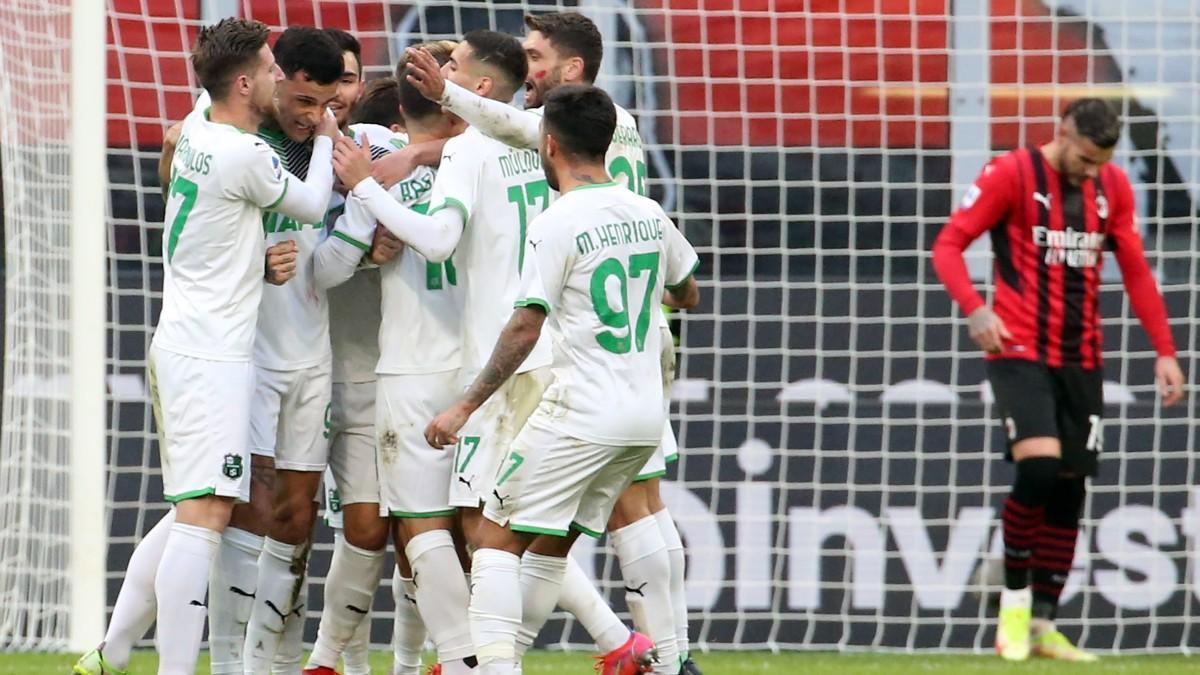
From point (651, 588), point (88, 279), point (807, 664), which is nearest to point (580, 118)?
point (651, 588)

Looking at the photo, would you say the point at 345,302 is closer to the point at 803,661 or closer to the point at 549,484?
the point at 549,484

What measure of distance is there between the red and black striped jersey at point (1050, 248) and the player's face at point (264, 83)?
273 centimetres

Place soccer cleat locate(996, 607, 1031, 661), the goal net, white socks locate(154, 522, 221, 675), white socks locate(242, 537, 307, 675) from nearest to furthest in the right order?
white socks locate(154, 522, 221, 675), white socks locate(242, 537, 307, 675), soccer cleat locate(996, 607, 1031, 661), the goal net

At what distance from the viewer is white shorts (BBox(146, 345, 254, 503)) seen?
4715mm

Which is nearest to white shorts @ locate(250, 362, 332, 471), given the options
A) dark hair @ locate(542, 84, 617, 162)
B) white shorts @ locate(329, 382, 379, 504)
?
white shorts @ locate(329, 382, 379, 504)

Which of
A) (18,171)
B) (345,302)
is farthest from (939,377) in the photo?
(18,171)

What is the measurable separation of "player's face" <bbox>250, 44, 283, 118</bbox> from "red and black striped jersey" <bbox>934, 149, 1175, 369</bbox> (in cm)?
273

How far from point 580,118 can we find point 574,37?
968mm

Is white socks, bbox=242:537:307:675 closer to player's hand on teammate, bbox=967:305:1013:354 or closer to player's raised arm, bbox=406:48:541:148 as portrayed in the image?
player's raised arm, bbox=406:48:541:148

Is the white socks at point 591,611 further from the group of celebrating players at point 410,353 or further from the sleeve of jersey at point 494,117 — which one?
the sleeve of jersey at point 494,117

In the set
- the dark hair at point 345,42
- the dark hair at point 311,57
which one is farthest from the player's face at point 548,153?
the dark hair at point 345,42

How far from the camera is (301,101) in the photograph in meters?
4.96

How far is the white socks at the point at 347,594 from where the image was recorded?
5305 mm

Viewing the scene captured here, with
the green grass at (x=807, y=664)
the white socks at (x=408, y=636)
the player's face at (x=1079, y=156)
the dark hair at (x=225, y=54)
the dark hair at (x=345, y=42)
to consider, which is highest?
the dark hair at (x=345, y=42)
